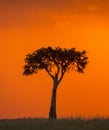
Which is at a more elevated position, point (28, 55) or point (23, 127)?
point (28, 55)

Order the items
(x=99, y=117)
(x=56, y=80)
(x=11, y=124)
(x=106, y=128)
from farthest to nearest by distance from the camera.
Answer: (x=56, y=80), (x=99, y=117), (x=11, y=124), (x=106, y=128)

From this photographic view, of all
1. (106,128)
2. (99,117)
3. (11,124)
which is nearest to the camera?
(106,128)

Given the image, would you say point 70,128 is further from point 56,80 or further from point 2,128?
point 56,80

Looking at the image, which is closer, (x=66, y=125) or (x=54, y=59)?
(x=66, y=125)

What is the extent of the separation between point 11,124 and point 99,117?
8724 mm

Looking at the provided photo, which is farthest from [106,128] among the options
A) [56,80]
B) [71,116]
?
[56,80]

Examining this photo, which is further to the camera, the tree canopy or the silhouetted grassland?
the tree canopy

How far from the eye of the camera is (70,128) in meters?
50.5

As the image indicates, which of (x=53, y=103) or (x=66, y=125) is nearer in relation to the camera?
(x=66, y=125)

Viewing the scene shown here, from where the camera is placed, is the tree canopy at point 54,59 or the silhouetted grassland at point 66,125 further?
the tree canopy at point 54,59

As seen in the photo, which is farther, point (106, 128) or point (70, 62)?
point (70, 62)

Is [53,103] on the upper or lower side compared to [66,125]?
upper

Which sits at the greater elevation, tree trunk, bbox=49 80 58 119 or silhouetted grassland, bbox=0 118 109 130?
tree trunk, bbox=49 80 58 119

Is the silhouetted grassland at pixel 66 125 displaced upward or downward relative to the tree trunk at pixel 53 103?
downward
